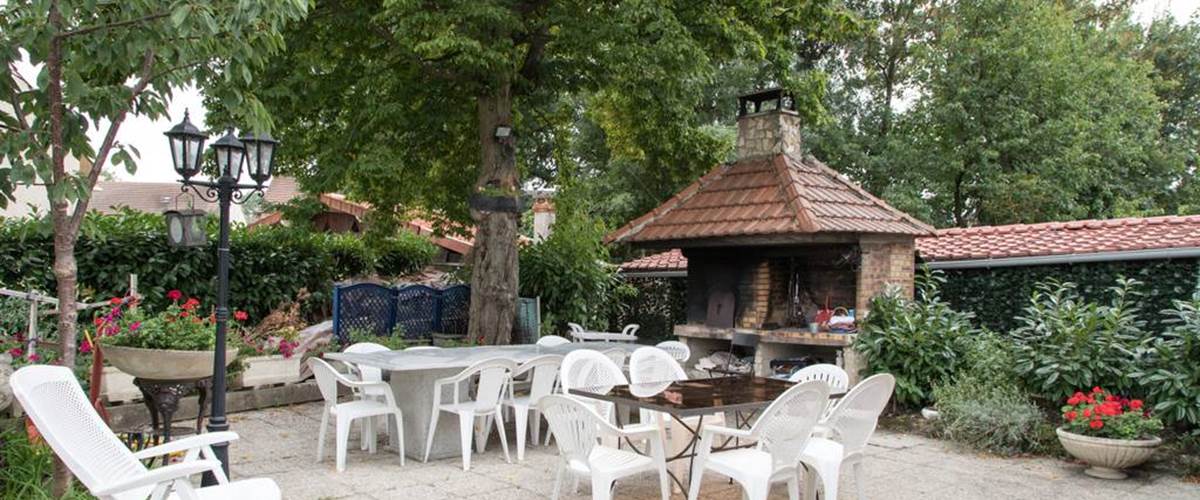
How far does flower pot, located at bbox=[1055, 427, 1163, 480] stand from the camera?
596 centimetres

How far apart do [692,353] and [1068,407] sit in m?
4.46

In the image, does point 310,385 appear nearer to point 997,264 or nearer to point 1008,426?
point 1008,426

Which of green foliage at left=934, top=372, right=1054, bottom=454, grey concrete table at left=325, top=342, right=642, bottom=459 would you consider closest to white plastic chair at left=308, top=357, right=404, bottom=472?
grey concrete table at left=325, top=342, right=642, bottom=459

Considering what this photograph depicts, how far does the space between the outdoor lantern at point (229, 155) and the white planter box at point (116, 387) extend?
339cm

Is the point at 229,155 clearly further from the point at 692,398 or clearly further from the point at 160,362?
the point at 692,398

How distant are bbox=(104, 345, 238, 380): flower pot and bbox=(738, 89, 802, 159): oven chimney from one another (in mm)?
6710

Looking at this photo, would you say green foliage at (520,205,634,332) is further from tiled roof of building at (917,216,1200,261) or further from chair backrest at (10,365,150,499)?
chair backrest at (10,365,150,499)

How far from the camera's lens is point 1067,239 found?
9570 millimetres

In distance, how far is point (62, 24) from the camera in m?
3.78

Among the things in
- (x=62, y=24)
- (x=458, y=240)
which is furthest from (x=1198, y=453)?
(x=458, y=240)

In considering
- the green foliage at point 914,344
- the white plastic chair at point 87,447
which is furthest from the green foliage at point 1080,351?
the white plastic chair at point 87,447

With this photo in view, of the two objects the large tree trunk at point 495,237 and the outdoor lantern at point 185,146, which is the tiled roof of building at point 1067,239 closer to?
the large tree trunk at point 495,237

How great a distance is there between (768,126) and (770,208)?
1534mm

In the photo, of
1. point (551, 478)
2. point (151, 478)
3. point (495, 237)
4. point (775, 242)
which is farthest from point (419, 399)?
point (775, 242)
